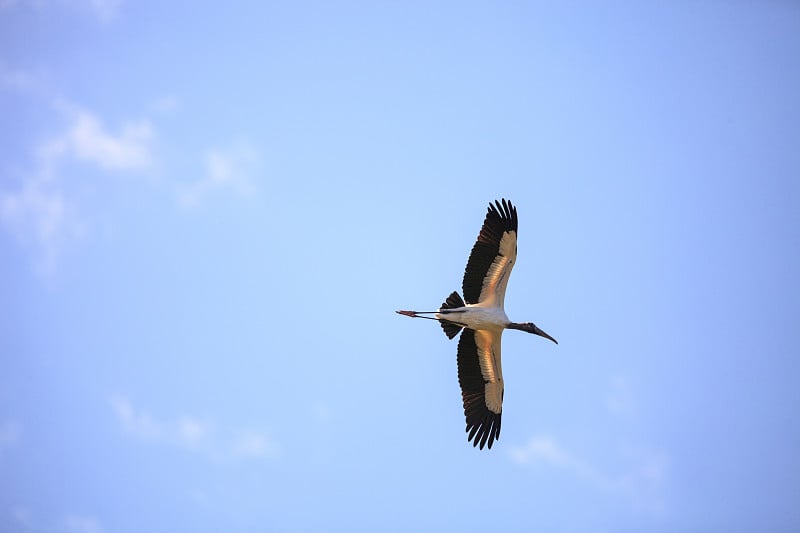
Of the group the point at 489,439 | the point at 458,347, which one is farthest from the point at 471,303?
the point at 489,439

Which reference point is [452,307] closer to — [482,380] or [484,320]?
[484,320]

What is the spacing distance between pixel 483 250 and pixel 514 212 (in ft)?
3.79

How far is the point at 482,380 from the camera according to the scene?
24.4m

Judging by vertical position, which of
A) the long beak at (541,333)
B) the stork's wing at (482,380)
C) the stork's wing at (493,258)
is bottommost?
the stork's wing at (482,380)

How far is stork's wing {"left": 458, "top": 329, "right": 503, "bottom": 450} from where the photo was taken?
2406cm

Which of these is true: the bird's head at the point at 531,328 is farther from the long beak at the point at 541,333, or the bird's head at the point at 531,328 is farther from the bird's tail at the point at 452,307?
the bird's tail at the point at 452,307

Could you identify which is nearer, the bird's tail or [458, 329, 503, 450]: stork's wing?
the bird's tail

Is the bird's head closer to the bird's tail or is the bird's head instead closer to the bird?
the bird

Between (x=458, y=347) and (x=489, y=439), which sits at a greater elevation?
(x=458, y=347)

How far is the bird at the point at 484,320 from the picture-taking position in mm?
23125

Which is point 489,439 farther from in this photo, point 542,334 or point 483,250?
point 483,250

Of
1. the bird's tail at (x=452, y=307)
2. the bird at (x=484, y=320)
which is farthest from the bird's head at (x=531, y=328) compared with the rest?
the bird's tail at (x=452, y=307)

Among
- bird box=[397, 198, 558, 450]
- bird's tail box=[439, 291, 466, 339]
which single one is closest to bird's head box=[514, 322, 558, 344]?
bird box=[397, 198, 558, 450]

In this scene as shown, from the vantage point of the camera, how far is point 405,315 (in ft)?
79.2
